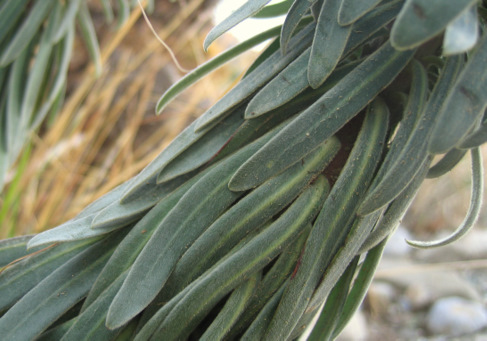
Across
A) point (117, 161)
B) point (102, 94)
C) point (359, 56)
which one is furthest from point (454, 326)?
point (359, 56)

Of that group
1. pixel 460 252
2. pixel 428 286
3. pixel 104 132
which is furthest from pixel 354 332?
pixel 104 132

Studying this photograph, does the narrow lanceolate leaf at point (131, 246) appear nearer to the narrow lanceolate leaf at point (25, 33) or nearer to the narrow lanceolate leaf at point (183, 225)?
the narrow lanceolate leaf at point (183, 225)

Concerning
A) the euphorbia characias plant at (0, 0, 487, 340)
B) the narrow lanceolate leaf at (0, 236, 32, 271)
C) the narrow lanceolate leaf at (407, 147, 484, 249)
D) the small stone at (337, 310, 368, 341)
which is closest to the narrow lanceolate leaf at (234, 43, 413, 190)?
the euphorbia characias plant at (0, 0, 487, 340)

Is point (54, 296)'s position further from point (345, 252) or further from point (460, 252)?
point (460, 252)

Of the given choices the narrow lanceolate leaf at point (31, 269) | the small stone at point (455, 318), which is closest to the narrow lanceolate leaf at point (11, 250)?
the narrow lanceolate leaf at point (31, 269)

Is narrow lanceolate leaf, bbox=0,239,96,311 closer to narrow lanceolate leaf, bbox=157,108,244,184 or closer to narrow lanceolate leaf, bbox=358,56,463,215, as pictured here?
narrow lanceolate leaf, bbox=157,108,244,184
